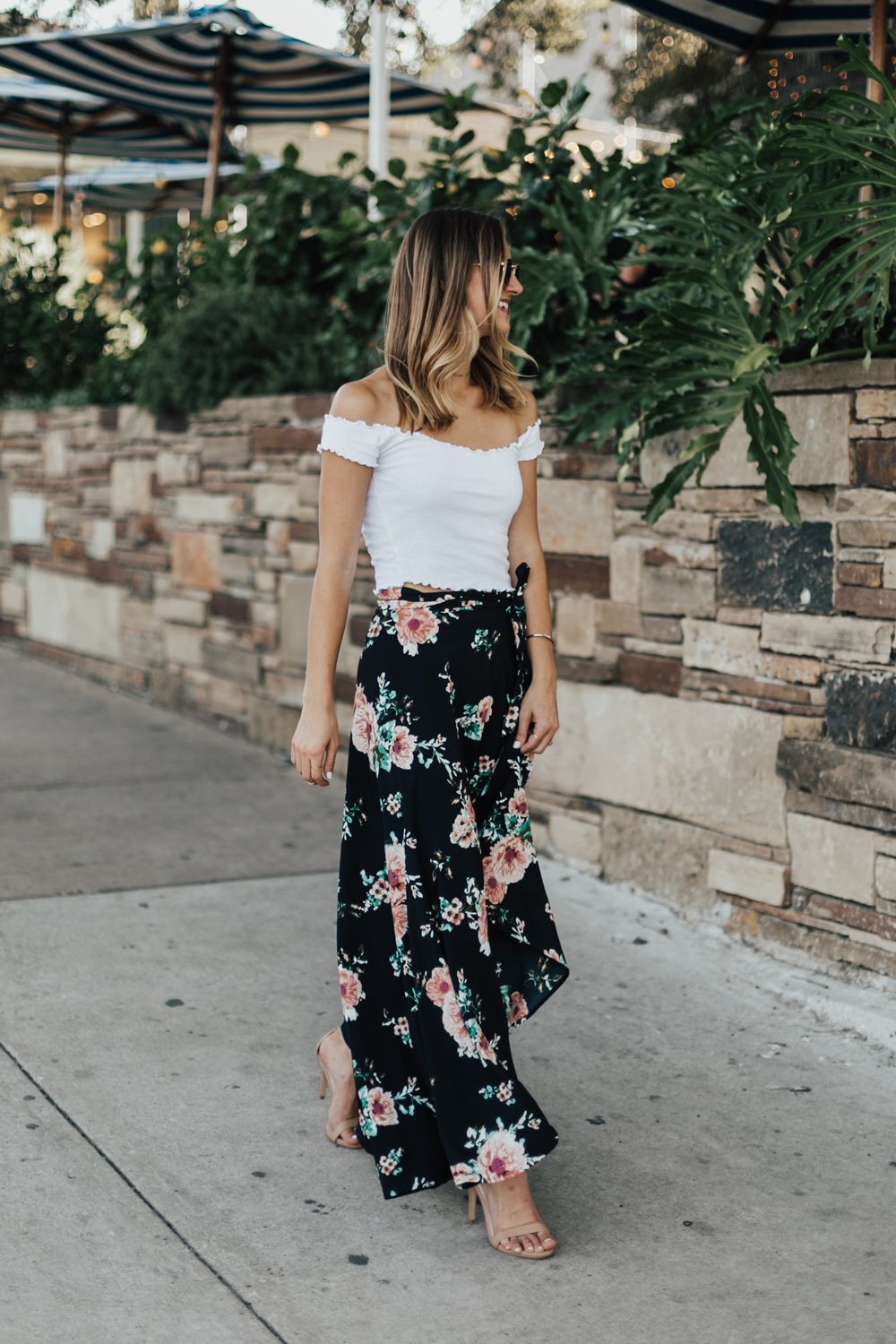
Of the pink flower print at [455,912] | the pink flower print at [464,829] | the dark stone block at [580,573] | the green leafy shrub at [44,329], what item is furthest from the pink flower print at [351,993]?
the green leafy shrub at [44,329]

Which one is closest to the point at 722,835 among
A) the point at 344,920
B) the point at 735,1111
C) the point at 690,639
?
the point at 690,639

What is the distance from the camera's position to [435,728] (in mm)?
2684

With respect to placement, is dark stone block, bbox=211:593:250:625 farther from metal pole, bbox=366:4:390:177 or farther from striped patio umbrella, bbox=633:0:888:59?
striped patio umbrella, bbox=633:0:888:59

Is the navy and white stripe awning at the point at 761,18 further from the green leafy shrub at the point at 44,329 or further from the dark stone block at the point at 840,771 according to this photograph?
the green leafy shrub at the point at 44,329

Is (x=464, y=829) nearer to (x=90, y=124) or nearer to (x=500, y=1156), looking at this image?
(x=500, y=1156)

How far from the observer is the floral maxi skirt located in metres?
2.63

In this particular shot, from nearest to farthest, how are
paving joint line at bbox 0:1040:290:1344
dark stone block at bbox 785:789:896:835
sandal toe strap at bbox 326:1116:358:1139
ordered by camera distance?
paving joint line at bbox 0:1040:290:1344, sandal toe strap at bbox 326:1116:358:1139, dark stone block at bbox 785:789:896:835

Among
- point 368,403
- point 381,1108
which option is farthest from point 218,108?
point 381,1108

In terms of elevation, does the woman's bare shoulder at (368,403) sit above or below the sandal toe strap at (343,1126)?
above

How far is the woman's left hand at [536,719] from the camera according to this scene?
2.84m

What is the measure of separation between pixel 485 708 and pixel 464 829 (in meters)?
0.23

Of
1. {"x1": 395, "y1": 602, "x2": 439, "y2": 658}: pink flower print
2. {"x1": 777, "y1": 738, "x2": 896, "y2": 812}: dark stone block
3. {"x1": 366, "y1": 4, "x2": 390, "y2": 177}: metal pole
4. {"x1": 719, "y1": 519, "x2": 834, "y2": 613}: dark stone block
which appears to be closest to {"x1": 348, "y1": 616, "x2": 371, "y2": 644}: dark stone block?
{"x1": 719, "y1": 519, "x2": 834, "y2": 613}: dark stone block

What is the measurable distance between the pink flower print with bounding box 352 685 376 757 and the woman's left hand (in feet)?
0.94

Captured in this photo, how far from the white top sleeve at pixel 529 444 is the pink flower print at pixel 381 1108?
126cm
